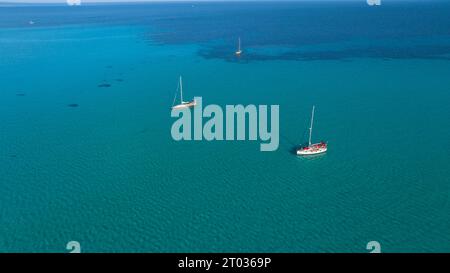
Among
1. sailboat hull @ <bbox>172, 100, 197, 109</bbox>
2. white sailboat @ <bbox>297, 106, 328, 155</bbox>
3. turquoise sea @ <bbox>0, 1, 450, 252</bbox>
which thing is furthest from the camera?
sailboat hull @ <bbox>172, 100, 197, 109</bbox>

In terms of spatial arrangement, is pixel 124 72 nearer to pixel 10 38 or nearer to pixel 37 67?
pixel 37 67

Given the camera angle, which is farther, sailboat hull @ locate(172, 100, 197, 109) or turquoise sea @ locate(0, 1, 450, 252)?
sailboat hull @ locate(172, 100, 197, 109)

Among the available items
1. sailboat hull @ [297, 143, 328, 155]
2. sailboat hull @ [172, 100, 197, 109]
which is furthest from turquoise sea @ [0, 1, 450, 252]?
sailboat hull @ [172, 100, 197, 109]

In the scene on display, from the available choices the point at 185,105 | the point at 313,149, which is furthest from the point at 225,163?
the point at 185,105

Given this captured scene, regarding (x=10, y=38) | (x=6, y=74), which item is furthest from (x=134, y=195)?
(x=10, y=38)

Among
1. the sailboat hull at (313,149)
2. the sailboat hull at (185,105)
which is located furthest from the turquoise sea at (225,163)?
the sailboat hull at (185,105)

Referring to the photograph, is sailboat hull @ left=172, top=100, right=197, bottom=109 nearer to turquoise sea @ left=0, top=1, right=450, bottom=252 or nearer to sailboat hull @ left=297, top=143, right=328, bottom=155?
turquoise sea @ left=0, top=1, right=450, bottom=252

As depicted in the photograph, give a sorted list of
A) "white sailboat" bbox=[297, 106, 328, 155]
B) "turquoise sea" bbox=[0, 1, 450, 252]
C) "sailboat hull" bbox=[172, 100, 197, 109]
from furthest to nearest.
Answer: "sailboat hull" bbox=[172, 100, 197, 109] → "white sailboat" bbox=[297, 106, 328, 155] → "turquoise sea" bbox=[0, 1, 450, 252]

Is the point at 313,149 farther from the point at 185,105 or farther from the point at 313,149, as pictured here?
the point at 185,105

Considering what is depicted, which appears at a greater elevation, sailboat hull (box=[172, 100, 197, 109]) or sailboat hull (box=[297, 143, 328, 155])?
sailboat hull (box=[172, 100, 197, 109])
